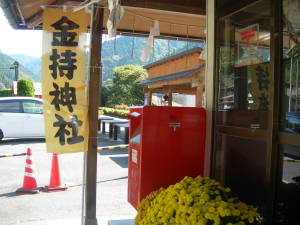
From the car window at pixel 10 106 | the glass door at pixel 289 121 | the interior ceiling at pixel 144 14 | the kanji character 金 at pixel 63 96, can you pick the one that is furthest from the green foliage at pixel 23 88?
the glass door at pixel 289 121

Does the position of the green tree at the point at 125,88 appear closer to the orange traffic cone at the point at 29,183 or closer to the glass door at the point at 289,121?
the orange traffic cone at the point at 29,183

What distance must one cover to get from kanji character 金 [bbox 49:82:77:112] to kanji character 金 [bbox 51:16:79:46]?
0.53m

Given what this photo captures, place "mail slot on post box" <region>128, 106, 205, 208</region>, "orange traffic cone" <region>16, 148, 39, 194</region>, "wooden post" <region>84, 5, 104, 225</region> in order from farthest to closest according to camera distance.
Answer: "orange traffic cone" <region>16, 148, 39, 194</region>
"wooden post" <region>84, 5, 104, 225</region>
"mail slot on post box" <region>128, 106, 205, 208</region>

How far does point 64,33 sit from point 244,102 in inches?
95.8

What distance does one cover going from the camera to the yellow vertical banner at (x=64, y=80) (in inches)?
147

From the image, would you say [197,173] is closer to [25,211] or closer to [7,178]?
[25,211]

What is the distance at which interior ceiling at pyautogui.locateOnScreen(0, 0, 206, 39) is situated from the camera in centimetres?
412

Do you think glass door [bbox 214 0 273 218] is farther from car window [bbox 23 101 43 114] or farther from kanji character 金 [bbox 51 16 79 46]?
car window [bbox 23 101 43 114]

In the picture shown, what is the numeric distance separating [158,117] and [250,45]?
1.14 m

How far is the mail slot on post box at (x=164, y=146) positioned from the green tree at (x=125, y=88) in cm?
3010

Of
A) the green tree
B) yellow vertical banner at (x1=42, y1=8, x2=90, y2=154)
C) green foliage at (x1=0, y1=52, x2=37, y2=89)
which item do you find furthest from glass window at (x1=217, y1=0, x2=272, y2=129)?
green foliage at (x1=0, y1=52, x2=37, y2=89)

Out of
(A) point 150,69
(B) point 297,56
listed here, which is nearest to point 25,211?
(B) point 297,56

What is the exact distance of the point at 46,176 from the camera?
7.25 metres

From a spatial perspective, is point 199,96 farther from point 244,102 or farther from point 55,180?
point 244,102
